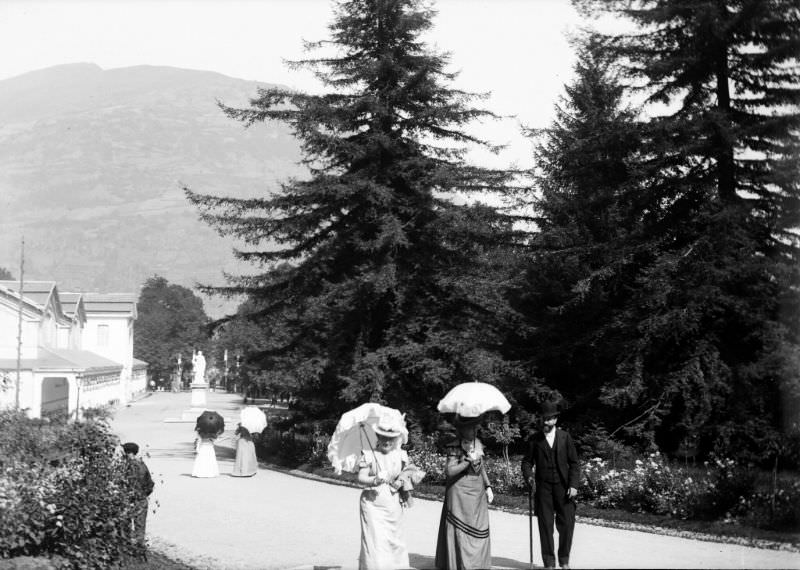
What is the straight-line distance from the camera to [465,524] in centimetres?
819

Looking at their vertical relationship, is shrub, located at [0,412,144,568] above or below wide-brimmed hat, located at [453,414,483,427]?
below

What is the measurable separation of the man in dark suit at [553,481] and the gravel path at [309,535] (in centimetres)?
39

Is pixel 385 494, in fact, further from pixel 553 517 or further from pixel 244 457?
pixel 244 457

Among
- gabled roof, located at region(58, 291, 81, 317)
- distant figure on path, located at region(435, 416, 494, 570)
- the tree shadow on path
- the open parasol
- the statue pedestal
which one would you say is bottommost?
the statue pedestal

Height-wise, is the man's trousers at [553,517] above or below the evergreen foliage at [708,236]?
below

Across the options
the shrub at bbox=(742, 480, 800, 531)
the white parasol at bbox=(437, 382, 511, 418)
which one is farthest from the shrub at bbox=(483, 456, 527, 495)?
the white parasol at bbox=(437, 382, 511, 418)

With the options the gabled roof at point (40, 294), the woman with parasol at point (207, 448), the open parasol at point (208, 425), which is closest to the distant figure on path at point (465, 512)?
the open parasol at point (208, 425)

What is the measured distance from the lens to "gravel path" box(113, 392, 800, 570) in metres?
9.35

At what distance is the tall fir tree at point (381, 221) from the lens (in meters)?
21.5

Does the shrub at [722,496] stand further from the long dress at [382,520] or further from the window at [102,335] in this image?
the window at [102,335]

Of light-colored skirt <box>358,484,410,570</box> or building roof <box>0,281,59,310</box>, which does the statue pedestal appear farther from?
light-colored skirt <box>358,484,410,570</box>

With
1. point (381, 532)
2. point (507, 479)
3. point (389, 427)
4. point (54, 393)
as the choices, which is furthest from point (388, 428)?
point (54, 393)

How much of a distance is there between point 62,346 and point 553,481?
51.1m

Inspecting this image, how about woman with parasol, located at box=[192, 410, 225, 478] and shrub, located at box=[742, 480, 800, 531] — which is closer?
shrub, located at box=[742, 480, 800, 531]
